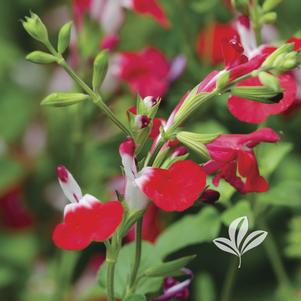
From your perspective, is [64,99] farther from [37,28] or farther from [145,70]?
[145,70]

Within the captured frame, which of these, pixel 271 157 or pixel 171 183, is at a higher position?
pixel 171 183

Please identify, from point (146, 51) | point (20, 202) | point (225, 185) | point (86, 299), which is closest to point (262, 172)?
point (225, 185)

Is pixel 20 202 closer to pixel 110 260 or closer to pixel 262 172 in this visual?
pixel 262 172

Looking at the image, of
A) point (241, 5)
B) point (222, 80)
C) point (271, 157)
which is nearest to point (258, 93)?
point (222, 80)

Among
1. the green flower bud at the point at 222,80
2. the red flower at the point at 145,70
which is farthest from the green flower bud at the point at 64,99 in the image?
the red flower at the point at 145,70

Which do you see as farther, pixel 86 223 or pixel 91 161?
pixel 91 161

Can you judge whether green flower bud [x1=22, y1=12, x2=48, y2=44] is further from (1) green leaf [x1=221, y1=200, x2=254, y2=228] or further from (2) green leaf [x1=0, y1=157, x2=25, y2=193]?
(2) green leaf [x1=0, y1=157, x2=25, y2=193]

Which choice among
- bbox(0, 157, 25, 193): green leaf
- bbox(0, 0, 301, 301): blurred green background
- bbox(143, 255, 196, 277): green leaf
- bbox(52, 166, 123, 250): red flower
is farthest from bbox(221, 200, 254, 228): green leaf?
bbox(0, 157, 25, 193): green leaf
